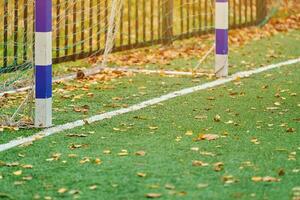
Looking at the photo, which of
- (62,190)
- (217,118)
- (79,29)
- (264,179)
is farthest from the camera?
(79,29)

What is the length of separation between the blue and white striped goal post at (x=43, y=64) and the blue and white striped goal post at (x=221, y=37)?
11.1 feet

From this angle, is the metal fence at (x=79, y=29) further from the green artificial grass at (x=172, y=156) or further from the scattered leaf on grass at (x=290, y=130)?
the scattered leaf on grass at (x=290, y=130)

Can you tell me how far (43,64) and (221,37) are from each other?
349 centimetres

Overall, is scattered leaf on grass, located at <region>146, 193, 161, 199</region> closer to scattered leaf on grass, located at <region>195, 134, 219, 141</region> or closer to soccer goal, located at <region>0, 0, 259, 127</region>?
scattered leaf on grass, located at <region>195, 134, 219, 141</region>

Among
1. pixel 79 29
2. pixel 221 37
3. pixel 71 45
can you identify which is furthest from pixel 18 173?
pixel 79 29

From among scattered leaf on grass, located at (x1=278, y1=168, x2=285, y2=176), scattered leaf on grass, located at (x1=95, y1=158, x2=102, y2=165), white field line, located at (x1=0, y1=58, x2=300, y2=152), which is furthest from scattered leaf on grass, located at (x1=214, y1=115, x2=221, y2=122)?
scattered leaf on grass, located at (x1=278, y1=168, x2=285, y2=176)

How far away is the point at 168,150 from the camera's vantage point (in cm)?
729

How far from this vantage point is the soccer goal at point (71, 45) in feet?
26.7

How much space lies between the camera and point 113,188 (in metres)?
6.18

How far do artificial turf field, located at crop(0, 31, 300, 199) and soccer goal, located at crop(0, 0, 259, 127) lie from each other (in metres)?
0.41

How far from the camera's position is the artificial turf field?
6172mm

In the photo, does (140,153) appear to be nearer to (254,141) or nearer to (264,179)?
(254,141)

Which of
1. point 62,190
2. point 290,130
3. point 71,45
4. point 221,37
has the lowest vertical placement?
point 62,190

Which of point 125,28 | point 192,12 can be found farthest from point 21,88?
point 192,12
